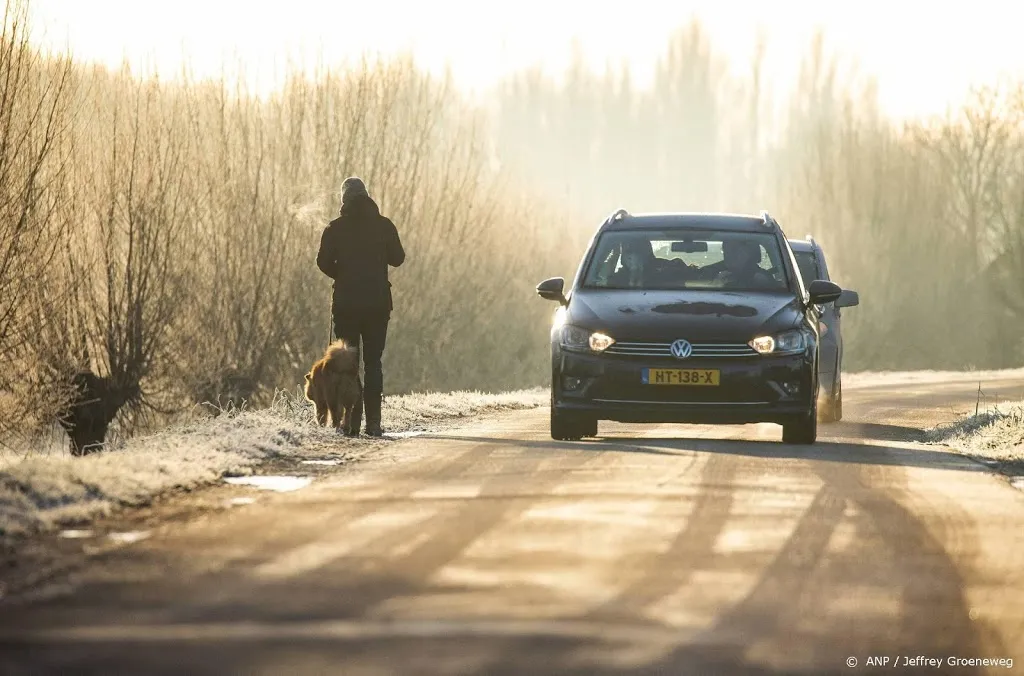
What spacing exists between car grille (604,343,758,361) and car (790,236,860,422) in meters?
5.53

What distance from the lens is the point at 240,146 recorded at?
97.4ft

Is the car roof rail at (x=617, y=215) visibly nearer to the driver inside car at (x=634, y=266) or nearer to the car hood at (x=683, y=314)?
the driver inside car at (x=634, y=266)

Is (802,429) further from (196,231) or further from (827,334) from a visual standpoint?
(196,231)

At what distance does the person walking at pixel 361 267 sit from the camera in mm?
16672

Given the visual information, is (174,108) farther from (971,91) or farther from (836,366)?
(971,91)

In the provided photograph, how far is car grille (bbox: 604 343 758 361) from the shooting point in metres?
15.7

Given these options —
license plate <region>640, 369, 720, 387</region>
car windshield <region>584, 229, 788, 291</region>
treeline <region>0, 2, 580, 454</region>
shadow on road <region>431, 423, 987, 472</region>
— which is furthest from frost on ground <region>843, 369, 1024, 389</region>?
license plate <region>640, 369, 720, 387</region>

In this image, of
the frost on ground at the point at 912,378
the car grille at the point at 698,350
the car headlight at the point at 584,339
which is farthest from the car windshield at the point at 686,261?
the frost on ground at the point at 912,378

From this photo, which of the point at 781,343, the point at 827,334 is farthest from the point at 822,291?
the point at 827,334

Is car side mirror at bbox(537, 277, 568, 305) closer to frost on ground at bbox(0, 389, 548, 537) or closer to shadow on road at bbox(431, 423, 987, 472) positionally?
shadow on road at bbox(431, 423, 987, 472)

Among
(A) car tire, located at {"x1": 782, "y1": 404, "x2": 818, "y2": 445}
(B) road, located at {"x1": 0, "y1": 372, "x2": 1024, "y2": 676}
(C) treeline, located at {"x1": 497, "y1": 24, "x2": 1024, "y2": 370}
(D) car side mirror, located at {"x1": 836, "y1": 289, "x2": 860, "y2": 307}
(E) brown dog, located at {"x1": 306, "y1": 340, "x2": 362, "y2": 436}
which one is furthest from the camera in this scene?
(C) treeline, located at {"x1": 497, "y1": 24, "x2": 1024, "y2": 370}

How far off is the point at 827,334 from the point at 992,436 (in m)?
4.44

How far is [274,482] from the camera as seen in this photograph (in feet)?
40.3

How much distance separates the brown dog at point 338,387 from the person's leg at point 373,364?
158 mm
